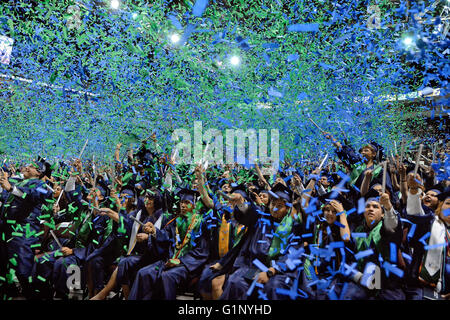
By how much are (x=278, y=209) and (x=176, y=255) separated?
4.55 feet

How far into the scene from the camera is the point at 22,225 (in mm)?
4262

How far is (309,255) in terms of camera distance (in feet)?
9.96

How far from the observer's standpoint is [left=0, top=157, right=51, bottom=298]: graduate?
4059 millimetres

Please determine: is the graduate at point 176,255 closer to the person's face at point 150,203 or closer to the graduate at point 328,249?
the person's face at point 150,203

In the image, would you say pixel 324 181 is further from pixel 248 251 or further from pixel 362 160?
pixel 248 251

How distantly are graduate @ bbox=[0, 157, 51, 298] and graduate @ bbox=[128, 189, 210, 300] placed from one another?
175 centimetres

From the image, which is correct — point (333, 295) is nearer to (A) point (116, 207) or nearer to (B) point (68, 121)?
(A) point (116, 207)

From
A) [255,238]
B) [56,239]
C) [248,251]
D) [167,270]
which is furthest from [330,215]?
[56,239]

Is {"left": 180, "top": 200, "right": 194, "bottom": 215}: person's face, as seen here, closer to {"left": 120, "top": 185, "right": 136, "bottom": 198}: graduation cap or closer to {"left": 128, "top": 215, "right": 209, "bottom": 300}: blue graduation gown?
{"left": 128, "top": 215, "right": 209, "bottom": 300}: blue graduation gown

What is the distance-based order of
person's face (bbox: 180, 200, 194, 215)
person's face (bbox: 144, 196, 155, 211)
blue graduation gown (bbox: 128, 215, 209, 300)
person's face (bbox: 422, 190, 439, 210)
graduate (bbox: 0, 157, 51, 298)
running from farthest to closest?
person's face (bbox: 144, 196, 155, 211)
graduate (bbox: 0, 157, 51, 298)
person's face (bbox: 180, 200, 194, 215)
person's face (bbox: 422, 190, 439, 210)
blue graduation gown (bbox: 128, 215, 209, 300)

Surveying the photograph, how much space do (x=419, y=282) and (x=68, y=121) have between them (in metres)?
6.84

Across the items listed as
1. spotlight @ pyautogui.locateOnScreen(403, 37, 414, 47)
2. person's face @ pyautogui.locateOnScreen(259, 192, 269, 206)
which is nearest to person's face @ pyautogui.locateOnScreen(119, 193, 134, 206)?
person's face @ pyautogui.locateOnScreen(259, 192, 269, 206)

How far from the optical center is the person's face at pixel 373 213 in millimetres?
2938

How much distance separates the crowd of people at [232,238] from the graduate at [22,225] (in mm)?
14
